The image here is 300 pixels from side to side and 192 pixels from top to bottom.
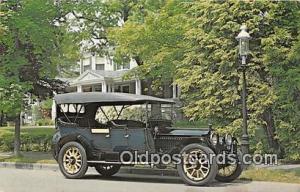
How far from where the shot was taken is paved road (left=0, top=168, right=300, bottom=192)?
12.1 meters

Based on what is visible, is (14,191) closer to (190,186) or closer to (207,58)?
(190,186)

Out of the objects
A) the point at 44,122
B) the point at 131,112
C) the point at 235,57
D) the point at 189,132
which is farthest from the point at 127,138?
the point at 44,122

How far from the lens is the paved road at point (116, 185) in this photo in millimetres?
12148

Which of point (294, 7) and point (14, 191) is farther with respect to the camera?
point (294, 7)

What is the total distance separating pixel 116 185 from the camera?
43.2ft

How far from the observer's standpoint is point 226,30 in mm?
17875

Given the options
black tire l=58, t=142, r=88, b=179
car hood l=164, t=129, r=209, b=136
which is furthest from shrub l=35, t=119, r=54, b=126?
car hood l=164, t=129, r=209, b=136

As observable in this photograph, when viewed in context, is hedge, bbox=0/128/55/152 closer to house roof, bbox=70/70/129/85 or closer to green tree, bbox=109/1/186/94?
green tree, bbox=109/1/186/94

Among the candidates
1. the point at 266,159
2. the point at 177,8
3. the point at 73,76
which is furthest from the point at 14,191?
the point at 73,76

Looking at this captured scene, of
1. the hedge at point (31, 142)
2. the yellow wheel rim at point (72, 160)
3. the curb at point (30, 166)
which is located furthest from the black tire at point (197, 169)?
the hedge at point (31, 142)

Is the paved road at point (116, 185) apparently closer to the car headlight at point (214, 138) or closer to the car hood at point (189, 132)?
the car headlight at point (214, 138)

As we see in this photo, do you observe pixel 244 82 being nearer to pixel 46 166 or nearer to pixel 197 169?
pixel 197 169

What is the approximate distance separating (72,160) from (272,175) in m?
5.38

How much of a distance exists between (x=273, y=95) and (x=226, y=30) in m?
2.74
